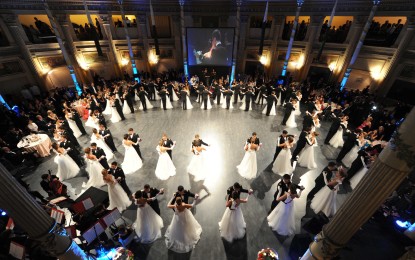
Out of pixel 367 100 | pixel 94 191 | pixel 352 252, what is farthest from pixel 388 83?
pixel 94 191

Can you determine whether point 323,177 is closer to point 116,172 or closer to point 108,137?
point 116,172

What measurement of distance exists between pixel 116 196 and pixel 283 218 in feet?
15.7

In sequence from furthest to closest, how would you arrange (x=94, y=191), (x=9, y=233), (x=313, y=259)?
(x=94, y=191) < (x=9, y=233) < (x=313, y=259)

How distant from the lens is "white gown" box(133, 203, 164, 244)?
16.4 feet

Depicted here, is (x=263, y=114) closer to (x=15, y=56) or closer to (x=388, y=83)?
(x=388, y=83)

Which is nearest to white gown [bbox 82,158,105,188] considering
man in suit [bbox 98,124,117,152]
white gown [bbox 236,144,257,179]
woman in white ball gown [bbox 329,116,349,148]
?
→ man in suit [bbox 98,124,117,152]

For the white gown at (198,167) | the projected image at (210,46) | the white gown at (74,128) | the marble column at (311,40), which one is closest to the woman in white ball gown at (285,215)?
the white gown at (198,167)

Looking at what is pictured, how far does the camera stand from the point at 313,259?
3.51 metres

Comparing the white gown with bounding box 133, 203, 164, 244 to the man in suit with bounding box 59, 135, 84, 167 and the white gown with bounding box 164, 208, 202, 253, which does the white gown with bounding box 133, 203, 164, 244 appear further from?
the man in suit with bounding box 59, 135, 84, 167

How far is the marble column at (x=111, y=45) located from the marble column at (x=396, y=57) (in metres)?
18.8

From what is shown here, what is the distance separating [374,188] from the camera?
247 centimetres

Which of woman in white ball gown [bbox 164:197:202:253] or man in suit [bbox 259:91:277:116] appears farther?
man in suit [bbox 259:91:277:116]

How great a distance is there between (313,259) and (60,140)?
334 inches

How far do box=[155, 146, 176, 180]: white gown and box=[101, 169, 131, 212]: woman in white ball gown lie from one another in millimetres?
1374
